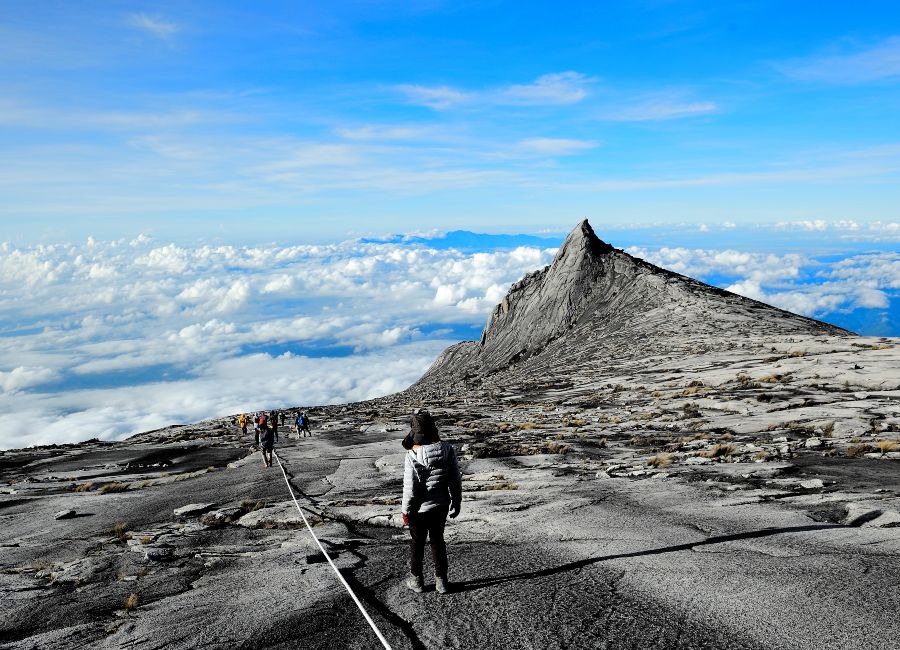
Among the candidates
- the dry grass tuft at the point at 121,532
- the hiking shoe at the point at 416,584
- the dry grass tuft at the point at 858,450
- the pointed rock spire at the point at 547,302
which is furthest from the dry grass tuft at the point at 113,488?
the pointed rock spire at the point at 547,302

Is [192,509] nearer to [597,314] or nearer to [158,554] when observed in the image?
[158,554]

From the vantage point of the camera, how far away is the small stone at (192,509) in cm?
1705

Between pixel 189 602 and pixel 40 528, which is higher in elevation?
pixel 189 602

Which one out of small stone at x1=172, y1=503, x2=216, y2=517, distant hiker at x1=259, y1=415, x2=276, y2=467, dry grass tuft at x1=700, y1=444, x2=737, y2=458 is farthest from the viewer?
distant hiker at x1=259, y1=415, x2=276, y2=467

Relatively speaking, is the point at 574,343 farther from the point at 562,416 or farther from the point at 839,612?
the point at 839,612

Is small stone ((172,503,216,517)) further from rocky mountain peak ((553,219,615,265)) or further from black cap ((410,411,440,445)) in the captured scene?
rocky mountain peak ((553,219,615,265))

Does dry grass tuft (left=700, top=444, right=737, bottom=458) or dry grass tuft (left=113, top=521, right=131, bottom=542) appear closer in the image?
dry grass tuft (left=113, top=521, right=131, bottom=542)

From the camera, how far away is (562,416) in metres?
35.7

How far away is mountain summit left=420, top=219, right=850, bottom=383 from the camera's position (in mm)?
66312

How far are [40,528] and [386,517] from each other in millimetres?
10720

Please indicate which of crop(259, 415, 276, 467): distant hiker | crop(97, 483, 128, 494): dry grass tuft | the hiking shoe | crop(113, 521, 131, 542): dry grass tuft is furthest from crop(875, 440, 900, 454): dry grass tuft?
crop(97, 483, 128, 494): dry grass tuft

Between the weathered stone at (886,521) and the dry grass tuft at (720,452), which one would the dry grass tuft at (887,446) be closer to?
the dry grass tuft at (720,452)

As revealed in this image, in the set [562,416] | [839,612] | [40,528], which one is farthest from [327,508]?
[562,416]

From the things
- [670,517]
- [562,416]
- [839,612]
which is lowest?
[562,416]
